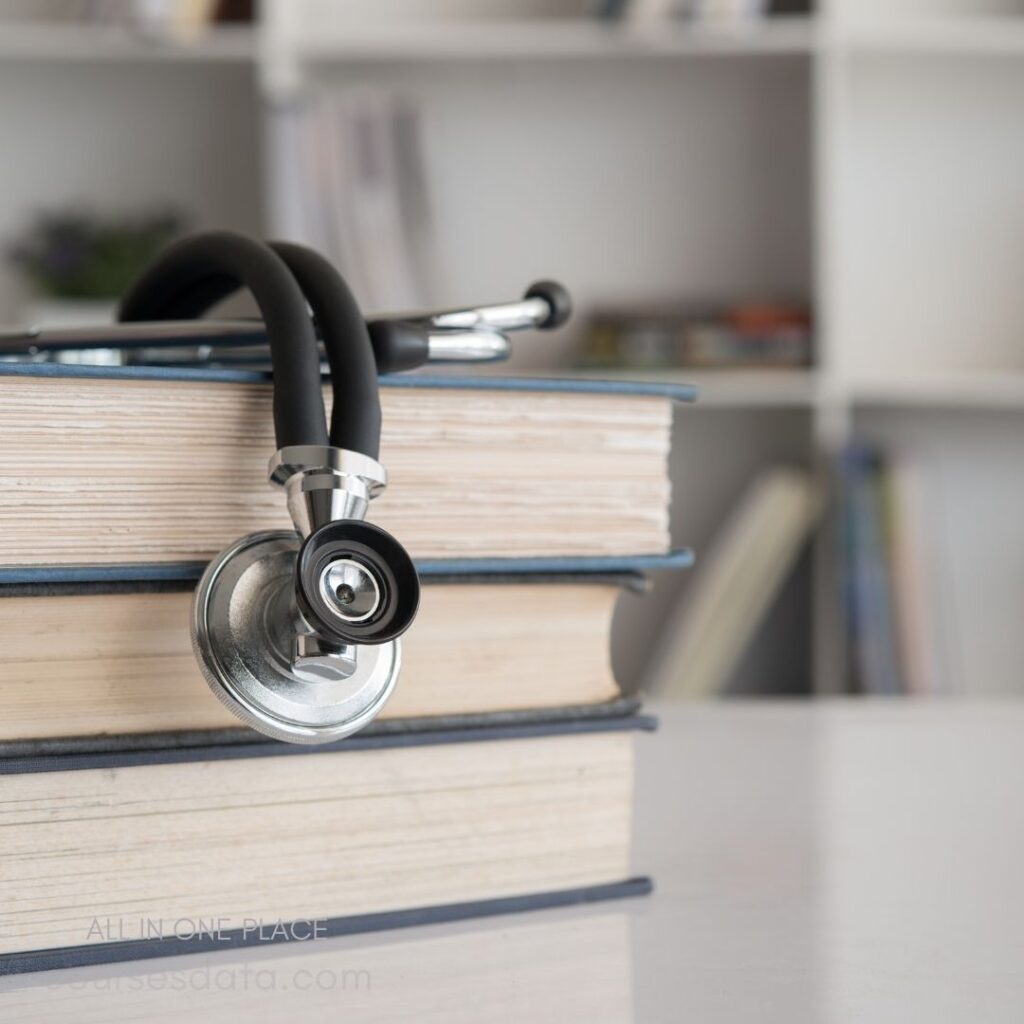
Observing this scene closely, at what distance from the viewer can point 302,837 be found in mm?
408

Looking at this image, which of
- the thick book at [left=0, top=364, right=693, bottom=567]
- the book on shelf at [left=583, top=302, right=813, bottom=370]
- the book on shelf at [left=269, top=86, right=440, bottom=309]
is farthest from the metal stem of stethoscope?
the book on shelf at [left=583, top=302, right=813, bottom=370]

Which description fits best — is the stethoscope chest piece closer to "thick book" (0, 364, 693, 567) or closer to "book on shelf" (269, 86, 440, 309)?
"thick book" (0, 364, 693, 567)

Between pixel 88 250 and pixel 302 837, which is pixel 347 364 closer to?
pixel 302 837

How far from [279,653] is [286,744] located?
0.05 m

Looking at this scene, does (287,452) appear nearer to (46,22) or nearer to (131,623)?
(131,623)

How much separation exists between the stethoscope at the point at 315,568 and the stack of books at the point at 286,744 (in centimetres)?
2

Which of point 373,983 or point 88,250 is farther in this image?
point 88,250

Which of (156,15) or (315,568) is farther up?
(156,15)

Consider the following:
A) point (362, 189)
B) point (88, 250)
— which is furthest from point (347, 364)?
point (88, 250)

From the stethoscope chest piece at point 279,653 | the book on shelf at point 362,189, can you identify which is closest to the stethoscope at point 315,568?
the stethoscope chest piece at point 279,653

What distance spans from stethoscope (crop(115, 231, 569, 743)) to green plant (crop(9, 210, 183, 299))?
1.56 m

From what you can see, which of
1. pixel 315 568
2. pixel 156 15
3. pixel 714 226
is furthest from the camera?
pixel 714 226

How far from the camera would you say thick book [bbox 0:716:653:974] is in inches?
14.9

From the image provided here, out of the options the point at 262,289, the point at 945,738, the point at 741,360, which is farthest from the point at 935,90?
the point at 262,289
